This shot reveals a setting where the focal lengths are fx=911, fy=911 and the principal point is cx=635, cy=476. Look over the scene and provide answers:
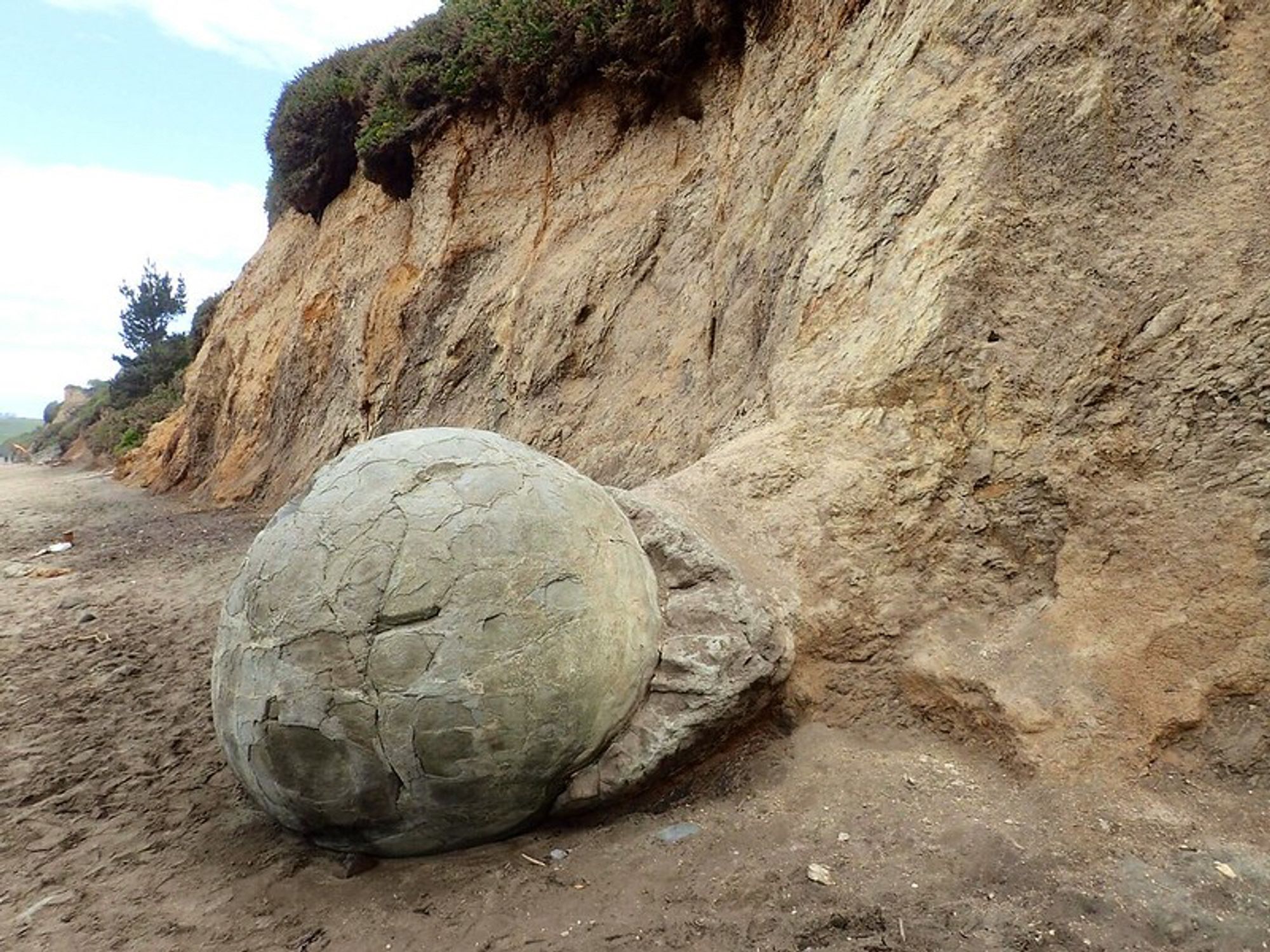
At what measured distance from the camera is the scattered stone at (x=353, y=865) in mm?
2941

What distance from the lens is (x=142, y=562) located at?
7.74 metres

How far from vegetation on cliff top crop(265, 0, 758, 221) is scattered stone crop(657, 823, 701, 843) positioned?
5800 millimetres

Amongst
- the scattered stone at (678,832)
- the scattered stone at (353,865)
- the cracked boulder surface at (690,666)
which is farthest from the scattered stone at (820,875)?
the scattered stone at (353,865)

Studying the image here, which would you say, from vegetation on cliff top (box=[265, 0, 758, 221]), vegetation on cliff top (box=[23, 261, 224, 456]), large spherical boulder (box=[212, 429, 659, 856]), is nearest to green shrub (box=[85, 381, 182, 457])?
vegetation on cliff top (box=[23, 261, 224, 456])

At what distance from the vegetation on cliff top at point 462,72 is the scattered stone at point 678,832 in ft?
19.0

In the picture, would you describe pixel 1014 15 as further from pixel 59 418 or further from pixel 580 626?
pixel 59 418

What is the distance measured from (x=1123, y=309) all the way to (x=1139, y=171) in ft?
2.22

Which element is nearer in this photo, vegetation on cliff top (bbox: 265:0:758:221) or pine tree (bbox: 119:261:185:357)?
vegetation on cliff top (bbox: 265:0:758:221)

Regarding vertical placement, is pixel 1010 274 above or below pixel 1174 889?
above

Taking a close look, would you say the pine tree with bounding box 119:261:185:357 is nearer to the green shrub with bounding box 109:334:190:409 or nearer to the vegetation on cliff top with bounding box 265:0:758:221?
the green shrub with bounding box 109:334:190:409

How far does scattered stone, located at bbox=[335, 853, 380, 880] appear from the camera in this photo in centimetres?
294

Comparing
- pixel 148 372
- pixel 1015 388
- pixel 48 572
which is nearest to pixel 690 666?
pixel 1015 388

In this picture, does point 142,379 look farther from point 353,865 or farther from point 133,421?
point 353,865

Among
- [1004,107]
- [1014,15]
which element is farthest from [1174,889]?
[1014,15]
